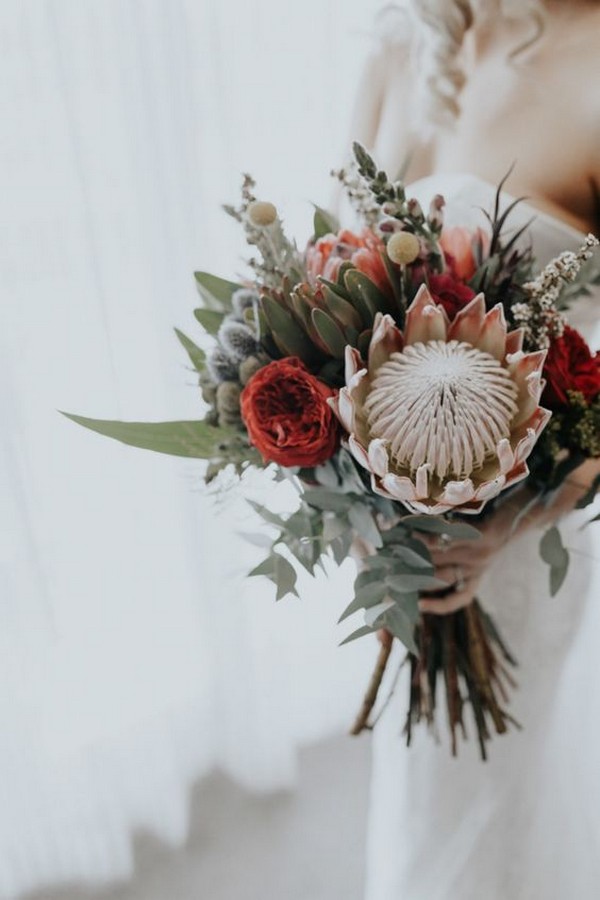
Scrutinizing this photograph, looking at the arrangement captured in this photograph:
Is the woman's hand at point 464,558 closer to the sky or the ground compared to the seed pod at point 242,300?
closer to the ground

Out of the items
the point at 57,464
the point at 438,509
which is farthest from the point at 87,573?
the point at 438,509

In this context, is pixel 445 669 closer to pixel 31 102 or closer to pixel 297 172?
pixel 297 172

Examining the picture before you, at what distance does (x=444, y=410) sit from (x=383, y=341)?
0.27ft

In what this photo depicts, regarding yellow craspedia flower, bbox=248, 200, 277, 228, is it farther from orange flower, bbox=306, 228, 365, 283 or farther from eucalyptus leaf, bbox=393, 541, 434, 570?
eucalyptus leaf, bbox=393, 541, 434, 570

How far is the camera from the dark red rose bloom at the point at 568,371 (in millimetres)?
680

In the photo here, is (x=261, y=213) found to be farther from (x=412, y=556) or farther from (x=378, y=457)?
(x=412, y=556)

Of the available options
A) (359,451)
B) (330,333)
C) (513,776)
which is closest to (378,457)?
(359,451)

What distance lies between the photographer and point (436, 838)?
123 centimetres

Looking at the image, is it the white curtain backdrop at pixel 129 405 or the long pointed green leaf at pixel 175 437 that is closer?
the long pointed green leaf at pixel 175 437

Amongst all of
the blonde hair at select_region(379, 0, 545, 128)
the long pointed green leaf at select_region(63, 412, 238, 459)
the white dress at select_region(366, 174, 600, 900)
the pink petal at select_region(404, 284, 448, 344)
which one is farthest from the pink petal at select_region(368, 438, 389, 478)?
the blonde hair at select_region(379, 0, 545, 128)

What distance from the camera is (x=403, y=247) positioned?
63 centimetres

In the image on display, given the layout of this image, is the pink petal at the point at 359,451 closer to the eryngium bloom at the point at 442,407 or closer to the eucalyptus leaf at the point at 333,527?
the eryngium bloom at the point at 442,407

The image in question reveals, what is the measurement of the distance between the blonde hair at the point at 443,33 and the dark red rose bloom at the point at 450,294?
0.55m

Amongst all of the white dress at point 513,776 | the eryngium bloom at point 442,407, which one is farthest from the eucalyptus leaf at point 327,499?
the white dress at point 513,776
